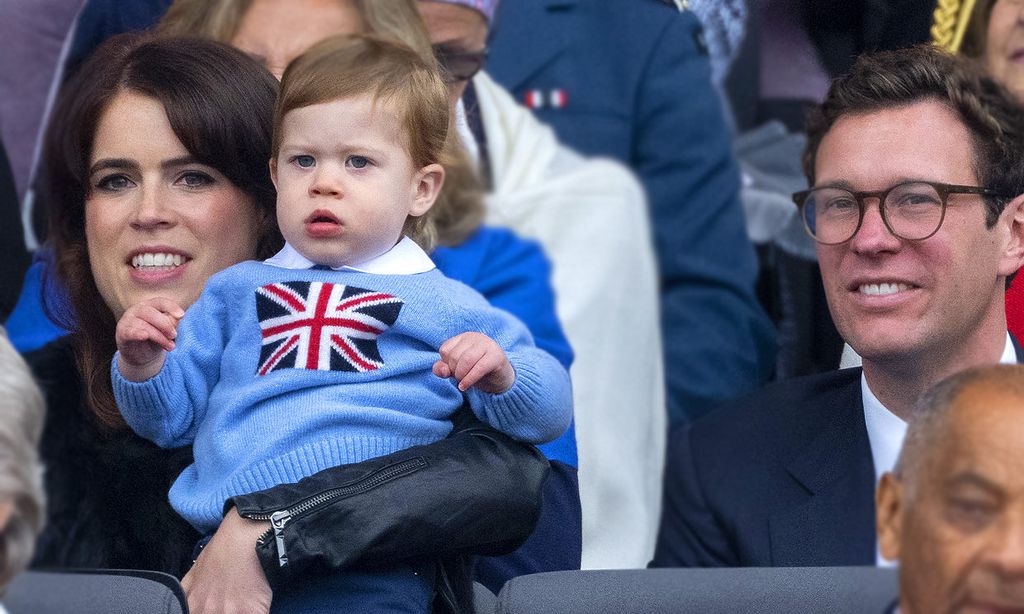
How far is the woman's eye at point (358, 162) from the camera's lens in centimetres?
218

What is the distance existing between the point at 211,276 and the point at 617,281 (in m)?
1.10

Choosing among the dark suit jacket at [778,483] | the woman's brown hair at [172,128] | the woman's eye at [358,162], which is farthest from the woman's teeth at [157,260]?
the dark suit jacket at [778,483]

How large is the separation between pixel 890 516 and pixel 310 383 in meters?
0.79

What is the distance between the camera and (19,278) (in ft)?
8.32

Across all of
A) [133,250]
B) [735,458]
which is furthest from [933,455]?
[133,250]

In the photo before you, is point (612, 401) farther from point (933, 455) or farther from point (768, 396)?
point (933, 455)

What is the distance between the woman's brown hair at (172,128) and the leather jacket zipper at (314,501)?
14.7 inches

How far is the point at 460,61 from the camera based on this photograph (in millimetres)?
2836

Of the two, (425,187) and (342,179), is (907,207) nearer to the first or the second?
(425,187)

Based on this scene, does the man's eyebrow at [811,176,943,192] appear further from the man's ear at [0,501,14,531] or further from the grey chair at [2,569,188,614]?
the man's ear at [0,501,14,531]

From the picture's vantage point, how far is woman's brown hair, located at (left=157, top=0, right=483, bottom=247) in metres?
2.69

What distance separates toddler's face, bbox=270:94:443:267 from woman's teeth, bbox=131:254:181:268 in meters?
0.21

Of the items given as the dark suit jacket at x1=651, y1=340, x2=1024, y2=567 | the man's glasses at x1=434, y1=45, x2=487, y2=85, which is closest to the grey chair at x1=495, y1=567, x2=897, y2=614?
the dark suit jacket at x1=651, y1=340, x2=1024, y2=567

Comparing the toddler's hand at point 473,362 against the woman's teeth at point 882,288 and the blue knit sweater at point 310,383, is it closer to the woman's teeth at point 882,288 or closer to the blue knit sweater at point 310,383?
the blue knit sweater at point 310,383
